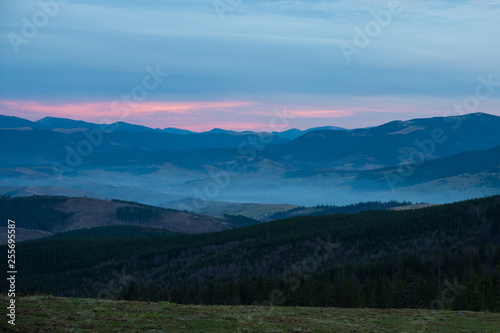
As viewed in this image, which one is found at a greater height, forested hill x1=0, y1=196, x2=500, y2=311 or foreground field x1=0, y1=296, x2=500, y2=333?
foreground field x1=0, y1=296, x2=500, y2=333

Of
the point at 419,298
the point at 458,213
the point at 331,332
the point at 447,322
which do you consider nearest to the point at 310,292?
the point at 419,298

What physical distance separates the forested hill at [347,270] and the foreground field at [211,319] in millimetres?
32180

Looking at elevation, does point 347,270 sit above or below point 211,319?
below

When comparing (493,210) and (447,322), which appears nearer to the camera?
(447,322)

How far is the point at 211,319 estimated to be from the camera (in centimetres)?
4003

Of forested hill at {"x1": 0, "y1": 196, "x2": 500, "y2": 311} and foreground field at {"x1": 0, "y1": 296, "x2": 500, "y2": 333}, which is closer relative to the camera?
foreground field at {"x1": 0, "y1": 296, "x2": 500, "y2": 333}

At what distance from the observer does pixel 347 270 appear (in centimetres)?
11988

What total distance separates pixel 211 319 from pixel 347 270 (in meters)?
84.4

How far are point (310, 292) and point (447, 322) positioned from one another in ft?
142

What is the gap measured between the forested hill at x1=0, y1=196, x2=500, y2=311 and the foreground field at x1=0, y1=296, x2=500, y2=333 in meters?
32.2

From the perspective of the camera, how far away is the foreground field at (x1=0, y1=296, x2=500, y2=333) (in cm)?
3544

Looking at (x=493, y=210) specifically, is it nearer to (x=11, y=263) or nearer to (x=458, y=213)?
(x=458, y=213)

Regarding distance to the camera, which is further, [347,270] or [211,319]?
[347,270]

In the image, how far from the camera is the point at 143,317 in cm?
3869
